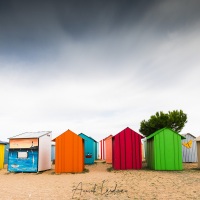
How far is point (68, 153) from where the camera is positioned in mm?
18781

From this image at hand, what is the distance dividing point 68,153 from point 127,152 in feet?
16.6

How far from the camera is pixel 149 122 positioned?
1537 inches

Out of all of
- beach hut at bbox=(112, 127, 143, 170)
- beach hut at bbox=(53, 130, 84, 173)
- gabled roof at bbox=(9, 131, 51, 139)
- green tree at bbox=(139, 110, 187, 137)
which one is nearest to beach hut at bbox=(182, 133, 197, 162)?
green tree at bbox=(139, 110, 187, 137)

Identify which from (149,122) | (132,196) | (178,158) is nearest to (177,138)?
(178,158)

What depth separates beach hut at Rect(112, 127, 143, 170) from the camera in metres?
19.9

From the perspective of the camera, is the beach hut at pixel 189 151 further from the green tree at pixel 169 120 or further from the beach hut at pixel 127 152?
the beach hut at pixel 127 152

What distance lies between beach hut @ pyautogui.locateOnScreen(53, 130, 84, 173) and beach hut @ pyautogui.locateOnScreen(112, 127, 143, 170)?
10.5 feet

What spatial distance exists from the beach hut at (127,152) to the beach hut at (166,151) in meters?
1.53

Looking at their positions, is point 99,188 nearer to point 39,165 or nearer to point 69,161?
point 69,161

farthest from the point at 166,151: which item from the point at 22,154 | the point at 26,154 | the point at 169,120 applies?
the point at 169,120

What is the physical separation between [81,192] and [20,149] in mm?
11249

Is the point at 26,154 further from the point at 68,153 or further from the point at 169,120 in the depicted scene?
the point at 169,120

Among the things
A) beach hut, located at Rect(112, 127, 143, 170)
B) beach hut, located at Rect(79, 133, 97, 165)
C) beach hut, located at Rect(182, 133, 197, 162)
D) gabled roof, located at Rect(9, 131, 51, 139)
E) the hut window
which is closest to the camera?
the hut window

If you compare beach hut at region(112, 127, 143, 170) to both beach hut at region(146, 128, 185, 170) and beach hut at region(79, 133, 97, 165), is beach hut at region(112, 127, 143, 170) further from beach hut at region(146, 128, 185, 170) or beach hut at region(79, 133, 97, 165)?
beach hut at region(79, 133, 97, 165)
